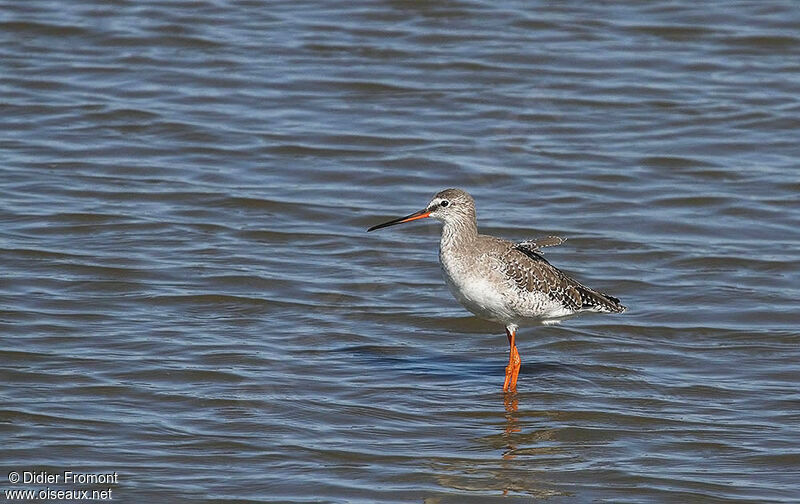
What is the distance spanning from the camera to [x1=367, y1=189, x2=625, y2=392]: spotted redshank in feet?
32.1

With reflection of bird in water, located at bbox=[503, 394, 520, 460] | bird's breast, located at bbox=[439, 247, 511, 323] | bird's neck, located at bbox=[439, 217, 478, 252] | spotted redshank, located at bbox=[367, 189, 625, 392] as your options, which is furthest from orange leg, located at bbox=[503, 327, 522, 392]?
bird's neck, located at bbox=[439, 217, 478, 252]

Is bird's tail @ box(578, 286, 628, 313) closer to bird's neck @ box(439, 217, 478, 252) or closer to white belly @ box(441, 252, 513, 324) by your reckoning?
white belly @ box(441, 252, 513, 324)

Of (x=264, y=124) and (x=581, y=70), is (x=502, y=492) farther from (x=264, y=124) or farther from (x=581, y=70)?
(x=581, y=70)

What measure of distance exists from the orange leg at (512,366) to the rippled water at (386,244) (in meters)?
0.13

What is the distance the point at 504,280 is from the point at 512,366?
0.64 meters

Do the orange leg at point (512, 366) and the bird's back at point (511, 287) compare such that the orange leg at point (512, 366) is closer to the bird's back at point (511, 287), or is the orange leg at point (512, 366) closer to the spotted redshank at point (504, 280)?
the spotted redshank at point (504, 280)

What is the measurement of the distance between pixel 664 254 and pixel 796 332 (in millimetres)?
1907

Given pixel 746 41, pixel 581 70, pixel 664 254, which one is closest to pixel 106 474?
pixel 664 254

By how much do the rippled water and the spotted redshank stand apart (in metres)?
0.44

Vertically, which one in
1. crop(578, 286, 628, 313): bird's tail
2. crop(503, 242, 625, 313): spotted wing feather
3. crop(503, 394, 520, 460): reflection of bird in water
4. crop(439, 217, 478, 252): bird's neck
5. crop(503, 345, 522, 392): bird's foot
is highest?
crop(439, 217, 478, 252): bird's neck

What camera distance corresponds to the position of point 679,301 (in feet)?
37.6

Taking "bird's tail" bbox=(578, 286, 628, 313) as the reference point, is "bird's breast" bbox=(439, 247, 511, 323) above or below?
above

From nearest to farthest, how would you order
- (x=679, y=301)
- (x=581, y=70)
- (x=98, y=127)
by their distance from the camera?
(x=679, y=301), (x=98, y=127), (x=581, y=70)

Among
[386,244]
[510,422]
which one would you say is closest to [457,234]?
[510,422]
